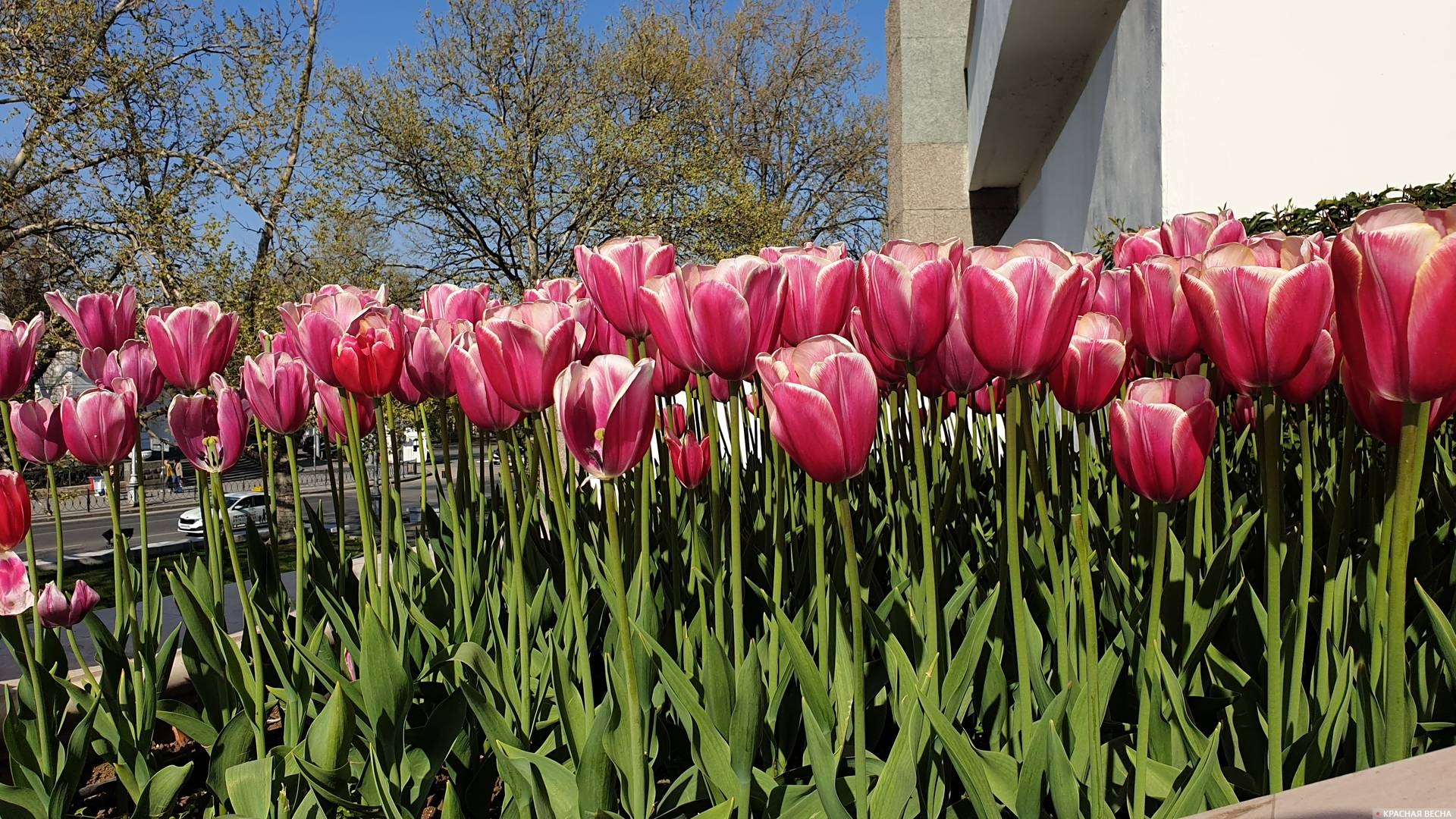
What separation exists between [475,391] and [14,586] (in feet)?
2.00

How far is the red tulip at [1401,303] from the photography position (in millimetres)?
676

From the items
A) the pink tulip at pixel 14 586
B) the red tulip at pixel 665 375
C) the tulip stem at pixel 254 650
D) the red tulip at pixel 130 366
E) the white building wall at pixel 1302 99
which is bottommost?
the tulip stem at pixel 254 650

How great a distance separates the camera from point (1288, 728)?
3.27 feet

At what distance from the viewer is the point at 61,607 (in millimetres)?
1604

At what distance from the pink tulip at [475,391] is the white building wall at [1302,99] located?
3934mm

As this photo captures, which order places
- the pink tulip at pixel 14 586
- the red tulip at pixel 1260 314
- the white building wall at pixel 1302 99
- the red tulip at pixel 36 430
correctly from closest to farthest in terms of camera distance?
the red tulip at pixel 1260 314, the pink tulip at pixel 14 586, the red tulip at pixel 36 430, the white building wall at pixel 1302 99

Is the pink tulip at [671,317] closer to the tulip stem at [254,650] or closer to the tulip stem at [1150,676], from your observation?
the tulip stem at [1150,676]

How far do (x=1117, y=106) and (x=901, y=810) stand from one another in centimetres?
563

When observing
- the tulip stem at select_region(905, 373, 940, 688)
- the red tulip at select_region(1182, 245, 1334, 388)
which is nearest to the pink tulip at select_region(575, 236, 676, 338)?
the tulip stem at select_region(905, 373, 940, 688)

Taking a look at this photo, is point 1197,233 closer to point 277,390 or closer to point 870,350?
point 870,350

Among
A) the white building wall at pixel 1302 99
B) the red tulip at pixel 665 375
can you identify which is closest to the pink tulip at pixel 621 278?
the red tulip at pixel 665 375

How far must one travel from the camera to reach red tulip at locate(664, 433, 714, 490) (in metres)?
1.68

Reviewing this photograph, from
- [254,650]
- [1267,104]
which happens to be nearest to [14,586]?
[254,650]

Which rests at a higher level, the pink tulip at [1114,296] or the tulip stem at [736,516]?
the pink tulip at [1114,296]
